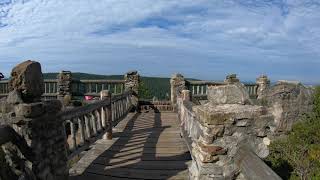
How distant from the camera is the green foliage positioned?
5.86m

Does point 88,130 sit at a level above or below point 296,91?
below

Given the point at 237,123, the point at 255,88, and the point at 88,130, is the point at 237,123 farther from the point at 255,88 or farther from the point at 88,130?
the point at 255,88

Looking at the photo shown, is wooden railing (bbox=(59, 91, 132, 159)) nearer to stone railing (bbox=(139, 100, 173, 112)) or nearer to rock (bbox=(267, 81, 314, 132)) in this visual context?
rock (bbox=(267, 81, 314, 132))

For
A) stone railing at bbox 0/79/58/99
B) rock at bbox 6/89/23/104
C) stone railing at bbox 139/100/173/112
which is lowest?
stone railing at bbox 139/100/173/112

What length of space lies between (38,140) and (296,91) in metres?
5.01

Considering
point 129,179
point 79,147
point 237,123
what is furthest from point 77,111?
point 237,123

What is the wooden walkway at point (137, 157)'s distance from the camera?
7066 millimetres

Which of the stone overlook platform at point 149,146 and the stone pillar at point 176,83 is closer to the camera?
the stone overlook platform at point 149,146

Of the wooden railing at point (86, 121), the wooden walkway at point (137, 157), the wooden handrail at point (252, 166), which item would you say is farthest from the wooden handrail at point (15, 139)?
the wooden handrail at point (252, 166)

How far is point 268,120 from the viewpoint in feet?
15.6

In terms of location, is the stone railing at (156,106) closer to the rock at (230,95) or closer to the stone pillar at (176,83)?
the stone pillar at (176,83)

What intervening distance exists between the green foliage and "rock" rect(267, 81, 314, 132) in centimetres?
18

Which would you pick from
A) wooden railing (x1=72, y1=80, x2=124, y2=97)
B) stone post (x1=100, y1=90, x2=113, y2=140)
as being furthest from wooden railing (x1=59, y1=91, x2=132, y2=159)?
wooden railing (x1=72, y1=80, x2=124, y2=97)

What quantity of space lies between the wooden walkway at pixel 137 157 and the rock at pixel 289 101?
204 cm
